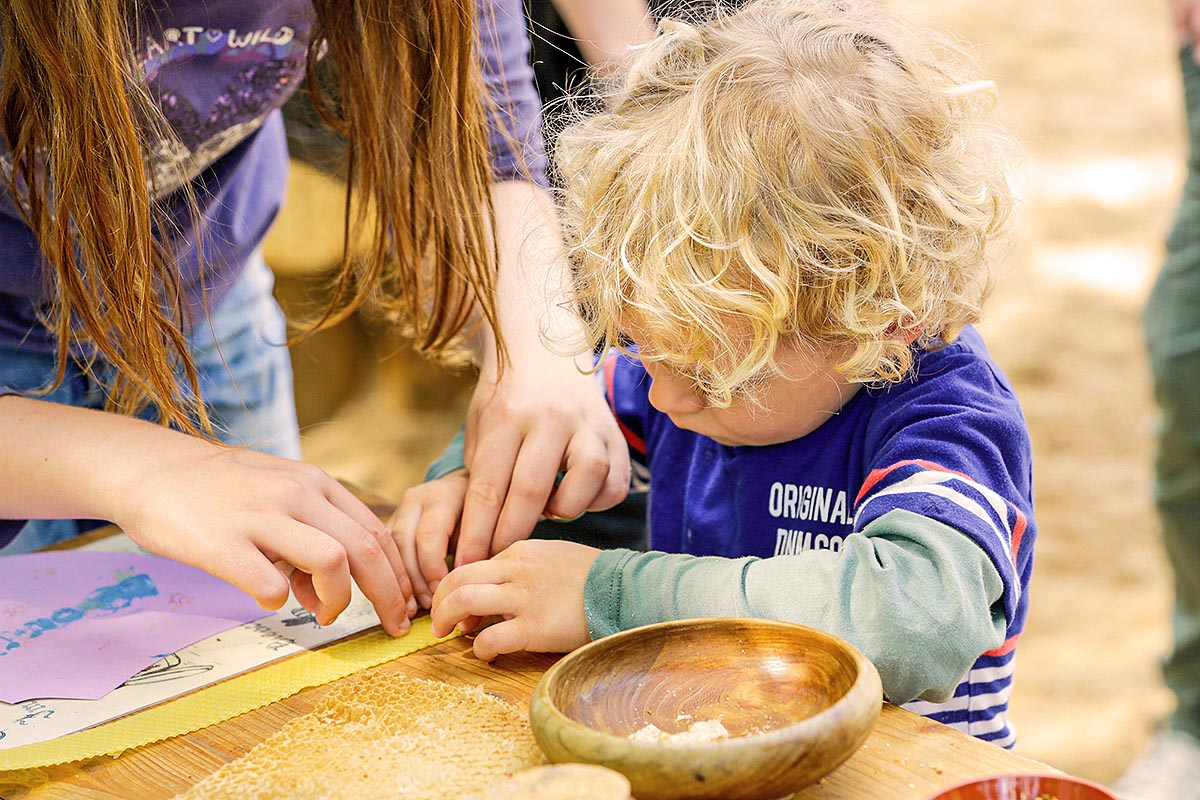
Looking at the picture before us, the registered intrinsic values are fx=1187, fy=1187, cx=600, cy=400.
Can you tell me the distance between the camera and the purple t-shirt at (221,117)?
0.93m

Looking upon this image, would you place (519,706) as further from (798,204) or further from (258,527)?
(798,204)

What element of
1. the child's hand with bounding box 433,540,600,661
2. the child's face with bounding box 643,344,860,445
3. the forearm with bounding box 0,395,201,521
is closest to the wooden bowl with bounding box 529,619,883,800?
the child's hand with bounding box 433,540,600,661

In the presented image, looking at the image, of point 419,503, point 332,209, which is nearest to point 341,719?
point 419,503

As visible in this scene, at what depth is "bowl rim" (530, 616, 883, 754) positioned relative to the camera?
0.52 m

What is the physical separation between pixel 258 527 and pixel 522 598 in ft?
0.57

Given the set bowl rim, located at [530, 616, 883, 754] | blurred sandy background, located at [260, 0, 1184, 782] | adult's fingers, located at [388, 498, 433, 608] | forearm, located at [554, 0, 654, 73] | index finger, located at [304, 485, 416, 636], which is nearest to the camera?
bowl rim, located at [530, 616, 883, 754]

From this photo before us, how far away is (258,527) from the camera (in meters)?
0.74

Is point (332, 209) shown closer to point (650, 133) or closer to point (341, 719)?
point (650, 133)

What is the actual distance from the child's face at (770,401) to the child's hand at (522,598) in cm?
13

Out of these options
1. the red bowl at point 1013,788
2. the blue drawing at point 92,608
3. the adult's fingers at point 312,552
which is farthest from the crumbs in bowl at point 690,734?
the blue drawing at point 92,608

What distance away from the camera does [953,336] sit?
33.2 inches

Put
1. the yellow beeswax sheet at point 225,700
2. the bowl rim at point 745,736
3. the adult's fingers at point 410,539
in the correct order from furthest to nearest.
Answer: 1. the adult's fingers at point 410,539
2. the yellow beeswax sheet at point 225,700
3. the bowl rim at point 745,736

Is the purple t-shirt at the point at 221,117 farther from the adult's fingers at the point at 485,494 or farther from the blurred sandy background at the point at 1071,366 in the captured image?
the blurred sandy background at the point at 1071,366

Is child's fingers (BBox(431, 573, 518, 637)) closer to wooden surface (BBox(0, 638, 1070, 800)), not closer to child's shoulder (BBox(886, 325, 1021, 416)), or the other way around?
wooden surface (BBox(0, 638, 1070, 800))
